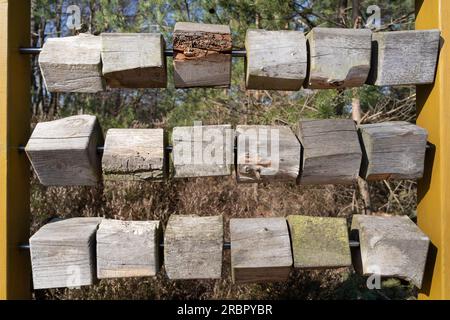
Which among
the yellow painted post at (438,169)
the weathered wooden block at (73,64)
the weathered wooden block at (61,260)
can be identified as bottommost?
the weathered wooden block at (61,260)

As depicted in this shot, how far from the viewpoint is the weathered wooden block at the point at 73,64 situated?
3.83 ft

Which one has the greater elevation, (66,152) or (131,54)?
(131,54)

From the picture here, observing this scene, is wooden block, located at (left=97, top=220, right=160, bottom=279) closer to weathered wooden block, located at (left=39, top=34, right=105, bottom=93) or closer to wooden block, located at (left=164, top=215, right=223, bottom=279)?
wooden block, located at (left=164, top=215, right=223, bottom=279)

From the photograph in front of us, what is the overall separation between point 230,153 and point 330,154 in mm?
277

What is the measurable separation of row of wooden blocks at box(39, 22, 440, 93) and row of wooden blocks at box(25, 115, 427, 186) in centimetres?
13

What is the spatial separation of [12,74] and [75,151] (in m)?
0.29

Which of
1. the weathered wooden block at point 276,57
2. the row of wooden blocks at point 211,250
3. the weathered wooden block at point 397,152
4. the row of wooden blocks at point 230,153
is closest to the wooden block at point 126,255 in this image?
the row of wooden blocks at point 211,250

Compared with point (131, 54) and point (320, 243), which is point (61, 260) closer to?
point (131, 54)

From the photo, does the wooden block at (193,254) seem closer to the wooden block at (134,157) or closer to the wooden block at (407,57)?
the wooden block at (134,157)

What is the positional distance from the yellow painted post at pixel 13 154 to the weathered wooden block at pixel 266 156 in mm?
616

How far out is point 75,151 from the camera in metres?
1.14

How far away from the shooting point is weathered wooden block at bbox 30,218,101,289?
115 cm

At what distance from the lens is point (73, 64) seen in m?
1.17

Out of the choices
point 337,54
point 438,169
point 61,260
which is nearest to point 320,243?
point 438,169
